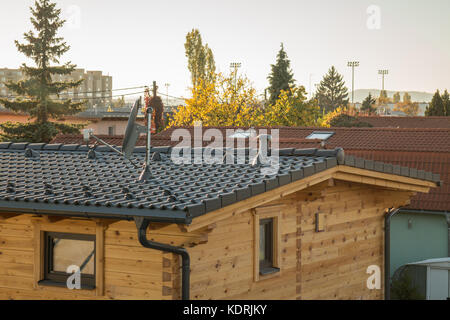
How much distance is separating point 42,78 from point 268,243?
32082 mm

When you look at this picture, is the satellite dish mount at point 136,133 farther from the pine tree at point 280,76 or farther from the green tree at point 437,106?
the green tree at point 437,106

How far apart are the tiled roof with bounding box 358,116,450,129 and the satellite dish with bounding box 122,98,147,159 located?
3638 centimetres

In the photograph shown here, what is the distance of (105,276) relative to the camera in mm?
7957

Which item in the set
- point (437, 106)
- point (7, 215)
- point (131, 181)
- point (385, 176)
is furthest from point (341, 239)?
point (437, 106)

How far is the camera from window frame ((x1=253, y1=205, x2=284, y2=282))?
869 centimetres

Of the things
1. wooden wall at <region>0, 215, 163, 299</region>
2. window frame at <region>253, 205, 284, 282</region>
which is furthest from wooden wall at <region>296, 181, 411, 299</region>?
wooden wall at <region>0, 215, 163, 299</region>

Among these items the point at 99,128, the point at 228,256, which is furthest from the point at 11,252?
the point at 99,128

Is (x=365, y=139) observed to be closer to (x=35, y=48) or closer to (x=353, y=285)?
(x=353, y=285)

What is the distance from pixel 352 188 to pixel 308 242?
160 centimetres

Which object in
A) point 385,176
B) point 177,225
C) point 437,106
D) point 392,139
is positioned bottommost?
point 177,225

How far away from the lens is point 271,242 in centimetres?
920

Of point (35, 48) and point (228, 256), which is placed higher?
point (35, 48)

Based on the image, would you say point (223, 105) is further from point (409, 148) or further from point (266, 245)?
point (266, 245)

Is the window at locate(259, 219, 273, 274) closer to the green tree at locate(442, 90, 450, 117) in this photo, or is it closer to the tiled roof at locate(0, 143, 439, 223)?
the tiled roof at locate(0, 143, 439, 223)
